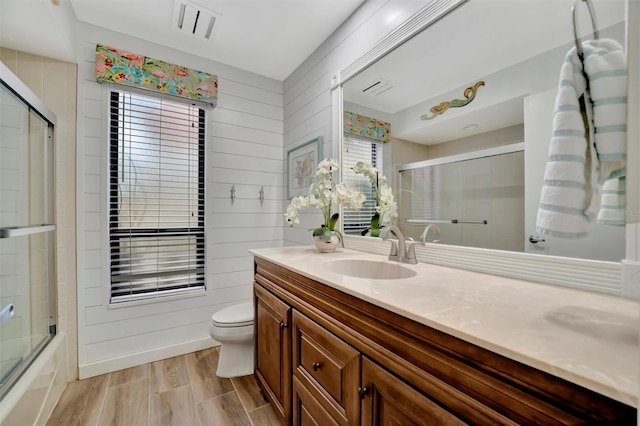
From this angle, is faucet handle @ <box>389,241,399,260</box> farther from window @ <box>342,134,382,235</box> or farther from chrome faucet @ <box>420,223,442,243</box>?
window @ <box>342,134,382,235</box>

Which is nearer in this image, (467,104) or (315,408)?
(315,408)

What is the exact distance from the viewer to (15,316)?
57.3 inches

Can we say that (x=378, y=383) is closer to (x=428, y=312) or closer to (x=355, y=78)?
(x=428, y=312)

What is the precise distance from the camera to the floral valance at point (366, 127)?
1640 mm

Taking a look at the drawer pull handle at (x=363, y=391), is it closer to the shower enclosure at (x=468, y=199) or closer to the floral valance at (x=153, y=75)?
the shower enclosure at (x=468, y=199)

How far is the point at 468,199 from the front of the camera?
1204mm

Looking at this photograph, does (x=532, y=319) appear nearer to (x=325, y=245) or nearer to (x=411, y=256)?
(x=411, y=256)

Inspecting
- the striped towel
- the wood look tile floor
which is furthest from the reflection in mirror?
the wood look tile floor

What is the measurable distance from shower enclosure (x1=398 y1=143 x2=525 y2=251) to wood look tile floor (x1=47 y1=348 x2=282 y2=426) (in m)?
1.37

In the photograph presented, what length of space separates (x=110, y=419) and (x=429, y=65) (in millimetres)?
2557

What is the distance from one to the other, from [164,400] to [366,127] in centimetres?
213

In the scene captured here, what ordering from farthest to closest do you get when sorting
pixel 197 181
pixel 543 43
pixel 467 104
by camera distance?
pixel 197 181
pixel 467 104
pixel 543 43

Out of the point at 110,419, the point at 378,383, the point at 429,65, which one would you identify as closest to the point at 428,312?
the point at 378,383

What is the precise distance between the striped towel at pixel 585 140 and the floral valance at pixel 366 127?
3.46ft
